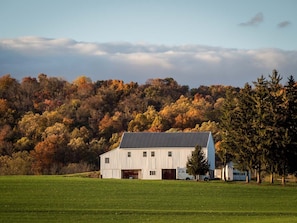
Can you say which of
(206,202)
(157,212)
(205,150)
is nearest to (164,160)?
(205,150)

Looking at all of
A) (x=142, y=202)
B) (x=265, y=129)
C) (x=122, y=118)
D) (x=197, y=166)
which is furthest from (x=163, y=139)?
(x=142, y=202)

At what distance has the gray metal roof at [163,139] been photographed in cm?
9725

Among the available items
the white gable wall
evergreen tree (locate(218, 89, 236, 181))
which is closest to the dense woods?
evergreen tree (locate(218, 89, 236, 181))

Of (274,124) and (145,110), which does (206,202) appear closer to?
(274,124)

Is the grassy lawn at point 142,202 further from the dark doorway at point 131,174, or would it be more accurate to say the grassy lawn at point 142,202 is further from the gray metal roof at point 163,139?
the dark doorway at point 131,174

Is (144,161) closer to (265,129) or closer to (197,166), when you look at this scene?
(197,166)

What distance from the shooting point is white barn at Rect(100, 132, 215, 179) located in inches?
3802

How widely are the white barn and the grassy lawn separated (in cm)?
2234

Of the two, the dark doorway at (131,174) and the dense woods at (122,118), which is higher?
the dense woods at (122,118)

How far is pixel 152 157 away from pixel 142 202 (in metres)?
44.4

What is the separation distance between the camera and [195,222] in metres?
38.8

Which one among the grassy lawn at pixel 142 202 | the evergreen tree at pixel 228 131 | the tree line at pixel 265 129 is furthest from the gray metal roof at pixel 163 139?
the grassy lawn at pixel 142 202

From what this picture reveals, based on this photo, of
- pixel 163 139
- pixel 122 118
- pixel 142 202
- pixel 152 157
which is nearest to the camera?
pixel 142 202

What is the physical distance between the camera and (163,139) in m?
98.8
